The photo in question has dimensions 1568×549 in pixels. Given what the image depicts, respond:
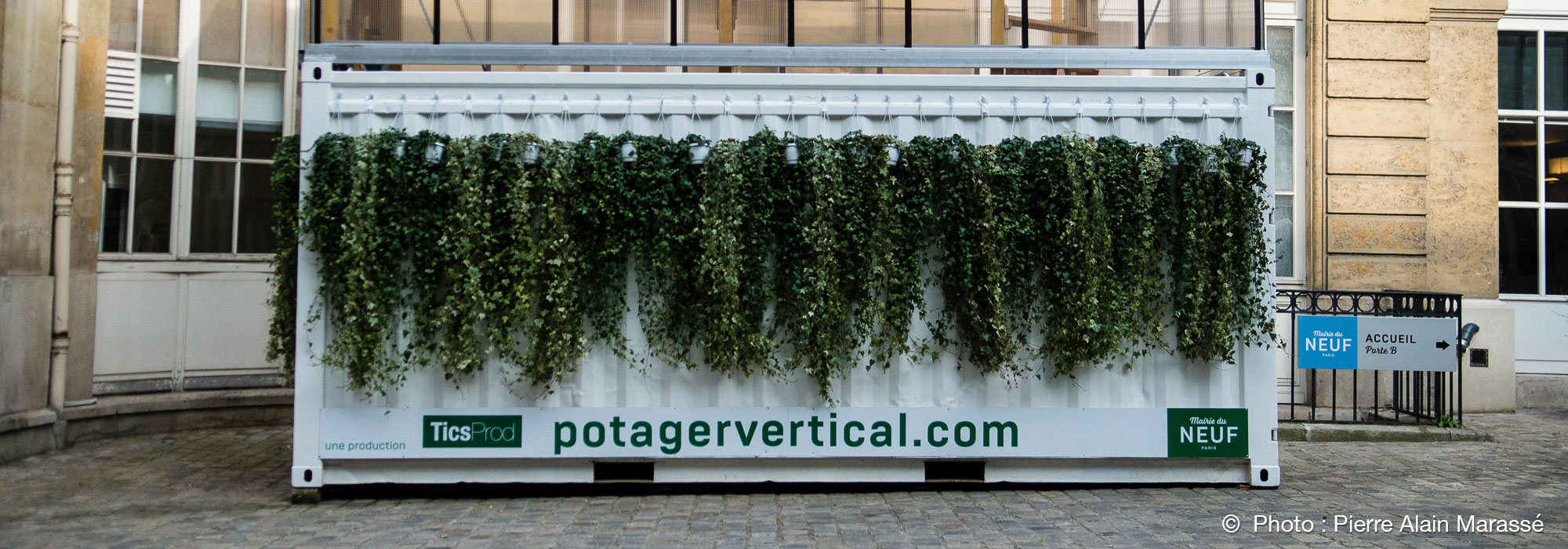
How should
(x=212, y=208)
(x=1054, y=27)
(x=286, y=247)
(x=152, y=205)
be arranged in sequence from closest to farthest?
(x=286, y=247)
(x=1054, y=27)
(x=152, y=205)
(x=212, y=208)

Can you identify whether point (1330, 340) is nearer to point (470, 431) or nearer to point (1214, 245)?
point (1214, 245)

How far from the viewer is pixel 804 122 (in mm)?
6094

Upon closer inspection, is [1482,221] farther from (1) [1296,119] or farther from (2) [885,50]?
(2) [885,50]

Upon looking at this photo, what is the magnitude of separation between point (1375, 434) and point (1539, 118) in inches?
201

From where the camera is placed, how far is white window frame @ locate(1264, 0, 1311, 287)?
10547 mm

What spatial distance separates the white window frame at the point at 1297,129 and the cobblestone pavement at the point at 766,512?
345 cm

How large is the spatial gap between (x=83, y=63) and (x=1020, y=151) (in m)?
7.62

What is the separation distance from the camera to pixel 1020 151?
5.98 m

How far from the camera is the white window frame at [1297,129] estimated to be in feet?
34.6

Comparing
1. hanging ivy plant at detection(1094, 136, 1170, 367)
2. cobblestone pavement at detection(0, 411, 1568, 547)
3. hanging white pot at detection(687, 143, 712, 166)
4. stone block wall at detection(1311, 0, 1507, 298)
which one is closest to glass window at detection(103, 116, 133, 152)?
cobblestone pavement at detection(0, 411, 1568, 547)

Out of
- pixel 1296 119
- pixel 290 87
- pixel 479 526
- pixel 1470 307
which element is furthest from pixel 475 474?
pixel 1470 307

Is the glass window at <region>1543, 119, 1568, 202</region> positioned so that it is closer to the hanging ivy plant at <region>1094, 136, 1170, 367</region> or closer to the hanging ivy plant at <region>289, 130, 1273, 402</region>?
the hanging ivy plant at <region>289, 130, 1273, 402</region>

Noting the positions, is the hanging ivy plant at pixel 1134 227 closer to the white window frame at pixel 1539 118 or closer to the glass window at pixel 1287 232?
the glass window at pixel 1287 232

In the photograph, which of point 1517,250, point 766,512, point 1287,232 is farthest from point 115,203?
point 1517,250
